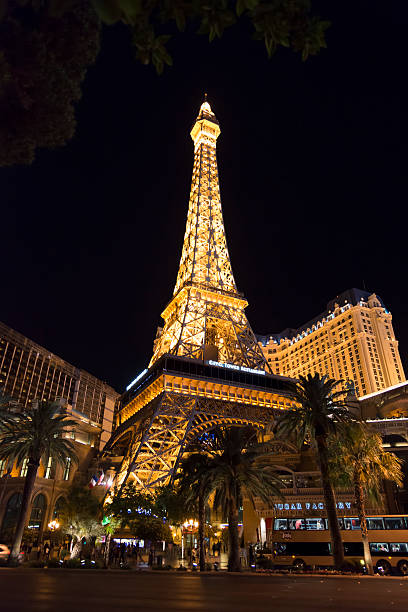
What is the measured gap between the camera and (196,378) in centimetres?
5184

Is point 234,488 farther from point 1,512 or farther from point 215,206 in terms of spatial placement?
point 215,206

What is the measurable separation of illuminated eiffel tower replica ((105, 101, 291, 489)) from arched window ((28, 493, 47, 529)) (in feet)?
41.9

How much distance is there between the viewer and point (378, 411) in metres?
71.1

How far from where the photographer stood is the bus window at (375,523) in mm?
32500

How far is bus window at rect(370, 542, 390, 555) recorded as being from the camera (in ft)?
105

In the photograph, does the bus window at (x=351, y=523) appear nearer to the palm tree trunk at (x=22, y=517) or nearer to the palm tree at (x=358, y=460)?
the palm tree at (x=358, y=460)

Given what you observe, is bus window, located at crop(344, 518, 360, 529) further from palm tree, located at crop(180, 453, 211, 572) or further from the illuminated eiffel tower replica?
the illuminated eiffel tower replica

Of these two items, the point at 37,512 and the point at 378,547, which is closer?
the point at 378,547

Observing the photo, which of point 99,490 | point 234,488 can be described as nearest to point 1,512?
point 99,490

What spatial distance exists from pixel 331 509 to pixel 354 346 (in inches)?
4372

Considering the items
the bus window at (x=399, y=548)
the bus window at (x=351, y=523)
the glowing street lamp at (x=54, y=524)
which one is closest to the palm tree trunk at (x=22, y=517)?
the glowing street lamp at (x=54, y=524)

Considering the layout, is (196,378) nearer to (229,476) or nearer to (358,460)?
(229,476)

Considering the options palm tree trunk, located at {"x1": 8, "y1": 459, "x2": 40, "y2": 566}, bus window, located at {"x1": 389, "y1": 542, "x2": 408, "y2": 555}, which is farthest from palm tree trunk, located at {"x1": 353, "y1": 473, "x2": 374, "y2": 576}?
palm tree trunk, located at {"x1": 8, "y1": 459, "x2": 40, "y2": 566}

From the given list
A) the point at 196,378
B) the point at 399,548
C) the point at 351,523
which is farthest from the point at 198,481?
the point at 196,378
